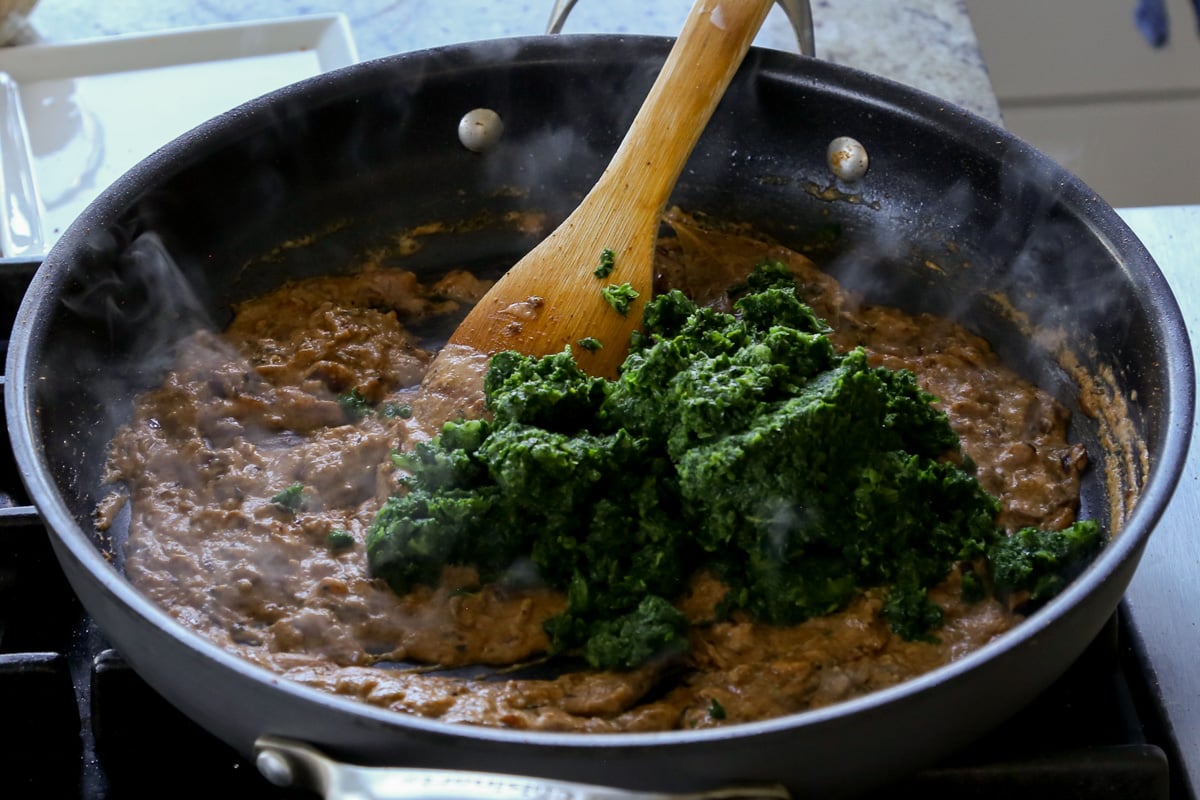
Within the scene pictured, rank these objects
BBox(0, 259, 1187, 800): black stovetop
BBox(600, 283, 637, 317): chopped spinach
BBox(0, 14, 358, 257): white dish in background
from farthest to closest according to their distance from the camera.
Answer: BBox(0, 14, 358, 257): white dish in background
BBox(600, 283, 637, 317): chopped spinach
BBox(0, 259, 1187, 800): black stovetop

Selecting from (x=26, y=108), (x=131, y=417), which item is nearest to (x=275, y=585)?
(x=131, y=417)

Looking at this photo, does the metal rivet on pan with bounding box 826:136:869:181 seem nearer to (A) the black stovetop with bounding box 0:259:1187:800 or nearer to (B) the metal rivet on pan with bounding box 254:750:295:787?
(A) the black stovetop with bounding box 0:259:1187:800

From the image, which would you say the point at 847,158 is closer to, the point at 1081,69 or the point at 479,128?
the point at 479,128

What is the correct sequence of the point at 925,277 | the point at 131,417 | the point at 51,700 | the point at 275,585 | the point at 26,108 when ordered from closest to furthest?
the point at 51,700
the point at 275,585
the point at 131,417
the point at 925,277
the point at 26,108

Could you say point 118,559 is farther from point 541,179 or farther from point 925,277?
point 925,277

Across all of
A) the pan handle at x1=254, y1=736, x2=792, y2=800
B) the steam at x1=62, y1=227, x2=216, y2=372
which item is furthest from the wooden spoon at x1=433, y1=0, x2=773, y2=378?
the pan handle at x1=254, y1=736, x2=792, y2=800

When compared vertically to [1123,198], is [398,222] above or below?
above

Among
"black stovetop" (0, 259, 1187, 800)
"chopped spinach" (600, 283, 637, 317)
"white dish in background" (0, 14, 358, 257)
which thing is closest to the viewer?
"black stovetop" (0, 259, 1187, 800)
